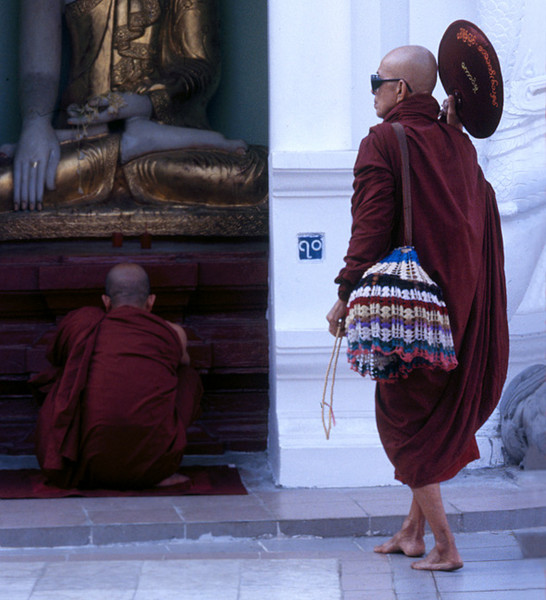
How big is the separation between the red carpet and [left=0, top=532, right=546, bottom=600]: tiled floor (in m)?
0.62

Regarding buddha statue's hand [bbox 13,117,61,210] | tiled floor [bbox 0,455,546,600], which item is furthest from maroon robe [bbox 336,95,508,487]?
buddha statue's hand [bbox 13,117,61,210]

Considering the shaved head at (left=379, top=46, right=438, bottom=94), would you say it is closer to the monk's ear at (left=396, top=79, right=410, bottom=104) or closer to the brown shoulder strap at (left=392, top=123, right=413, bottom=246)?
the monk's ear at (left=396, top=79, right=410, bottom=104)

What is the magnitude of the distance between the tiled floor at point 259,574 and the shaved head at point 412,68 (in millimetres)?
1544

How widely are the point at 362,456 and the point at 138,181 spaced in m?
2.10

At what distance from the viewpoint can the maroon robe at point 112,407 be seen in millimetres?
4566

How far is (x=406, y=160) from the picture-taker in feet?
11.1

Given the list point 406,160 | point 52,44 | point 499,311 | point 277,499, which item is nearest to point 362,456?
point 277,499

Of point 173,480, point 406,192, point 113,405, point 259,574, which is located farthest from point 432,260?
point 173,480

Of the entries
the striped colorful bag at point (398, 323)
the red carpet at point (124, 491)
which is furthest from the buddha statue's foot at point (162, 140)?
the striped colorful bag at point (398, 323)

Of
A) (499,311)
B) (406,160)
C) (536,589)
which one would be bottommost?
(536,589)

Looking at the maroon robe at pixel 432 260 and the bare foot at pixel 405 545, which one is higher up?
the maroon robe at pixel 432 260

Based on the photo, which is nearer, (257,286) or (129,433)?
(129,433)

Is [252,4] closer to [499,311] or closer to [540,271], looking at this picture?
[540,271]

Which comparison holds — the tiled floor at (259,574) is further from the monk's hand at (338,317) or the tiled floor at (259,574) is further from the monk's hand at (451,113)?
the monk's hand at (451,113)
